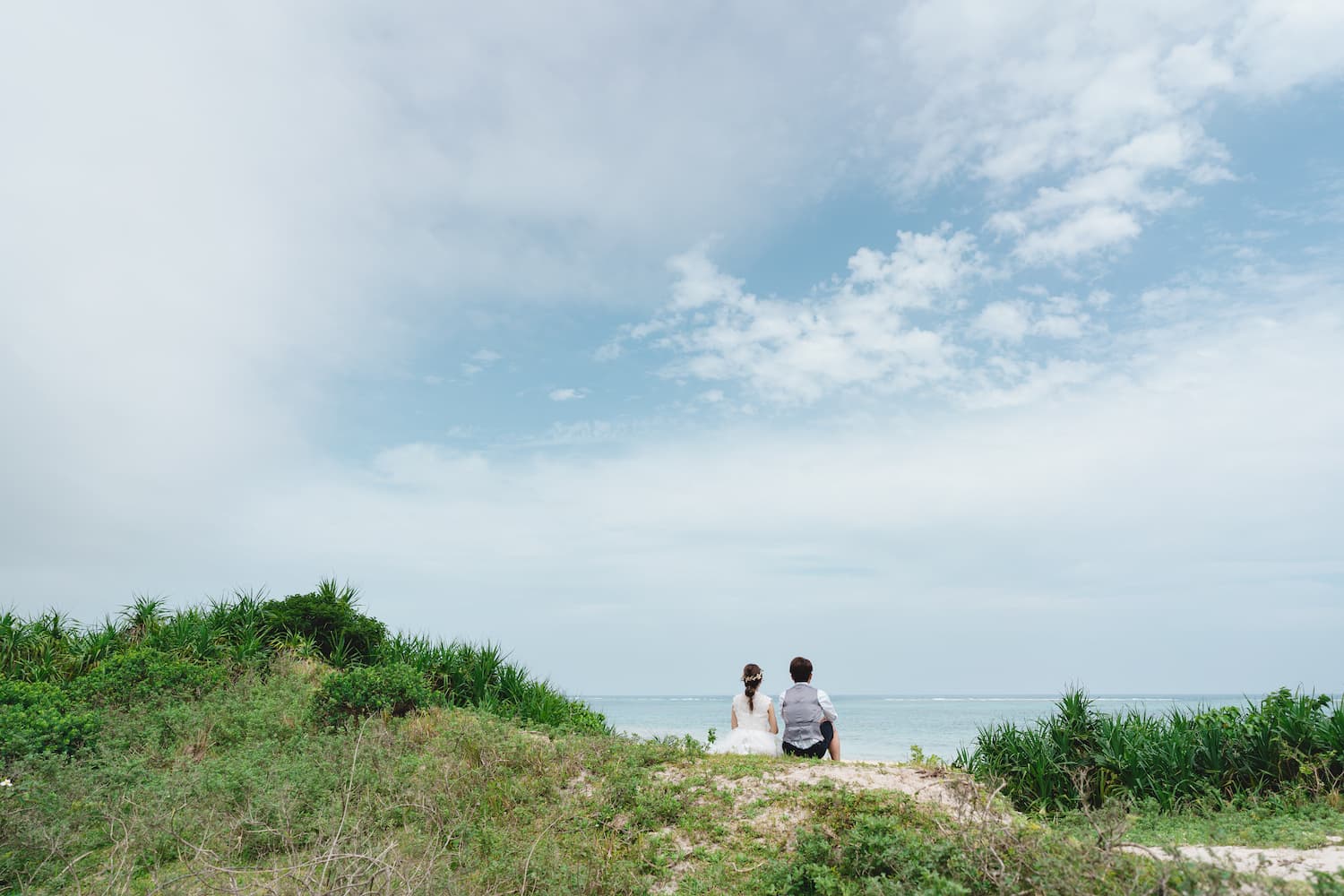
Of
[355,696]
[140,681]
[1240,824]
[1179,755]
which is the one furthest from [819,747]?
[140,681]

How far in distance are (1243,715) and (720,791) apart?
7269 mm

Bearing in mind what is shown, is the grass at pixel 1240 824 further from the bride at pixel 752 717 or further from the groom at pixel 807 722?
the bride at pixel 752 717

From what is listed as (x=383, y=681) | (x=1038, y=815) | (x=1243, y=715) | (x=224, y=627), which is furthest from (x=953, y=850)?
(x=224, y=627)

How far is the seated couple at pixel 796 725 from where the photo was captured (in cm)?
980

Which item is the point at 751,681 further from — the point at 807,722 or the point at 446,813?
the point at 446,813

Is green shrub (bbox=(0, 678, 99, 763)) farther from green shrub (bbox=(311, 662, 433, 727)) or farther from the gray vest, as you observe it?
the gray vest

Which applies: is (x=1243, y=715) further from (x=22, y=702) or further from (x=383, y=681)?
(x=22, y=702)

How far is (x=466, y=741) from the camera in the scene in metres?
9.29

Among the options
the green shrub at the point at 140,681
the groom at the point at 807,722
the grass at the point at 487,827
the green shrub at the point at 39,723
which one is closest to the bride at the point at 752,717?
the groom at the point at 807,722

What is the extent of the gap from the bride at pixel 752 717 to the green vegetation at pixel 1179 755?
8.57 ft

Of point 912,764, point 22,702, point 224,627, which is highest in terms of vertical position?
point 224,627

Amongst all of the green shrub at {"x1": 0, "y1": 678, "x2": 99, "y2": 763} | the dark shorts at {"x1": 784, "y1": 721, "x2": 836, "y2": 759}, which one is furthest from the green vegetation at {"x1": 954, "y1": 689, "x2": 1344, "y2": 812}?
the green shrub at {"x1": 0, "y1": 678, "x2": 99, "y2": 763}

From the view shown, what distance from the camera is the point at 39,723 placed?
950 centimetres

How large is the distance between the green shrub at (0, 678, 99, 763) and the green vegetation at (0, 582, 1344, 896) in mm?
31
